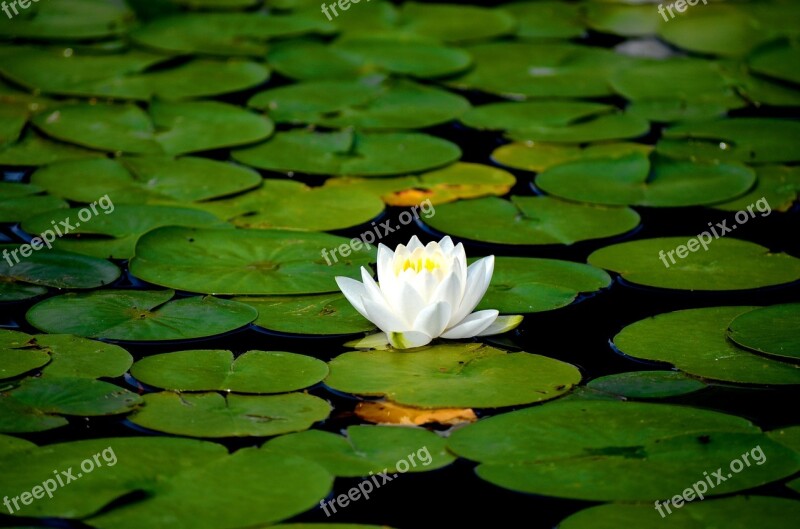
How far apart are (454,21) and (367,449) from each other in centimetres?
472

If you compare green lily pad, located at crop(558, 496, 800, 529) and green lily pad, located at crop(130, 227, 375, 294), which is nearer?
green lily pad, located at crop(558, 496, 800, 529)

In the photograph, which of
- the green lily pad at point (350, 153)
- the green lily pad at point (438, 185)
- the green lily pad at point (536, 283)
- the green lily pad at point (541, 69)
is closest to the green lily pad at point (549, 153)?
the green lily pad at point (438, 185)

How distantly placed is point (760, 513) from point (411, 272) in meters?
1.20

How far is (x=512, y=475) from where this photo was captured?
256 cm

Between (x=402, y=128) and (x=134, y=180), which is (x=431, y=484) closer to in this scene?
(x=134, y=180)

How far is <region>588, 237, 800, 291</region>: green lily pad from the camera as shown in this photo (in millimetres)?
3652

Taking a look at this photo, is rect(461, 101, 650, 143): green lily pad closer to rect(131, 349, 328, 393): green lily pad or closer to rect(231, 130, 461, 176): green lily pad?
rect(231, 130, 461, 176): green lily pad

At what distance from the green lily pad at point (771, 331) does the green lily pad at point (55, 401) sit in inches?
72.4

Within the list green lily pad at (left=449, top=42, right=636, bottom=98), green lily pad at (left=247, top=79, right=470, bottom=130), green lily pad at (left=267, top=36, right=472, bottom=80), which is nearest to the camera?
green lily pad at (left=247, top=79, right=470, bottom=130)

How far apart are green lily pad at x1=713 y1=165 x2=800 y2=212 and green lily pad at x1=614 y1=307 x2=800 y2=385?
1.04m

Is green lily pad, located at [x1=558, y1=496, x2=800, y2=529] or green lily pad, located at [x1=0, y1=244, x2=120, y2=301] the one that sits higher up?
green lily pad, located at [x1=0, y1=244, x2=120, y2=301]

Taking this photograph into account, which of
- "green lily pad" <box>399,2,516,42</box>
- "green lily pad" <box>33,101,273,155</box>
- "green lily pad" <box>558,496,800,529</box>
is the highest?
"green lily pad" <box>399,2,516,42</box>

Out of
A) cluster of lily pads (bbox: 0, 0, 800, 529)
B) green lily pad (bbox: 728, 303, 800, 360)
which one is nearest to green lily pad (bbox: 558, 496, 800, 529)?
cluster of lily pads (bbox: 0, 0, 800, 529)

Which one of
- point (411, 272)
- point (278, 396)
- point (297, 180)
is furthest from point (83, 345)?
point (297, 180)
